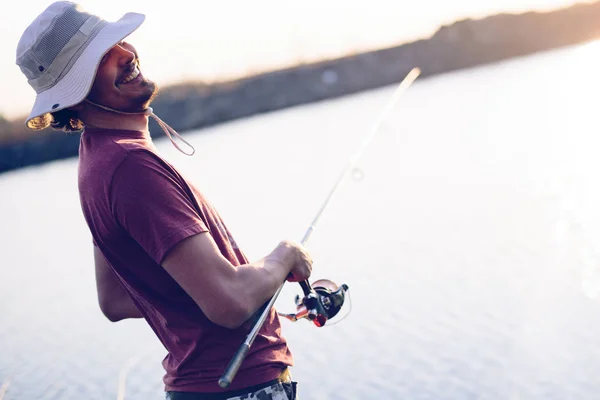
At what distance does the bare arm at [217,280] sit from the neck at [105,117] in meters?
0.35

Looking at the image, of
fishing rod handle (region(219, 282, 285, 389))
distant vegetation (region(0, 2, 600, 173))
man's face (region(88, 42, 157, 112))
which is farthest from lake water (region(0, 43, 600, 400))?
distant vegetation (region(0, 2, 600, 173))

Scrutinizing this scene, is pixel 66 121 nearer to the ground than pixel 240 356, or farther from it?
farther from it

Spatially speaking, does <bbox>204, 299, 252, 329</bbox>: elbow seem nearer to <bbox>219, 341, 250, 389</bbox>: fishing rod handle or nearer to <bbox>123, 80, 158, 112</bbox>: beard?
<bbox>219, 341, 250, 389</bbox>: fishing rod handle

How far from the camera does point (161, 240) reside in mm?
1420

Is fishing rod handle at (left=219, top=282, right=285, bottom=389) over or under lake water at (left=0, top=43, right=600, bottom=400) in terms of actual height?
under

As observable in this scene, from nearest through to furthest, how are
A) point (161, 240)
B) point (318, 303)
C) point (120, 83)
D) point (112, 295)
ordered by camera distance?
point (161, 240) → point (120, 83) → point (112, 295) → point (318, 303)

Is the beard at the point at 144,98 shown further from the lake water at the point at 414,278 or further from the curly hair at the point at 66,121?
the lake water at the point at 414,278

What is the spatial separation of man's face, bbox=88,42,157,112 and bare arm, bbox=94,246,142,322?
0.45 metres

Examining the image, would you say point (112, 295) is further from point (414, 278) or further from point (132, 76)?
point (414, 278)

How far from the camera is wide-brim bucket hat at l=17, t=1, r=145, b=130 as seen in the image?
1.58 m

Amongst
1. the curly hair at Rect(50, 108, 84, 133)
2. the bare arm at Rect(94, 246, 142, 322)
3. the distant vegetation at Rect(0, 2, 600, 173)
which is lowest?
the bare arm at Rect(94, 246, 142, 322)

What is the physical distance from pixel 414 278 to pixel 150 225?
5.17 metres

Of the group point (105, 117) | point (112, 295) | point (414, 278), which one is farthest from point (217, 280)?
point (414, 278)

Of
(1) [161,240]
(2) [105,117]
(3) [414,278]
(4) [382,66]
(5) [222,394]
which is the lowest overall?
(5) [222,394]
